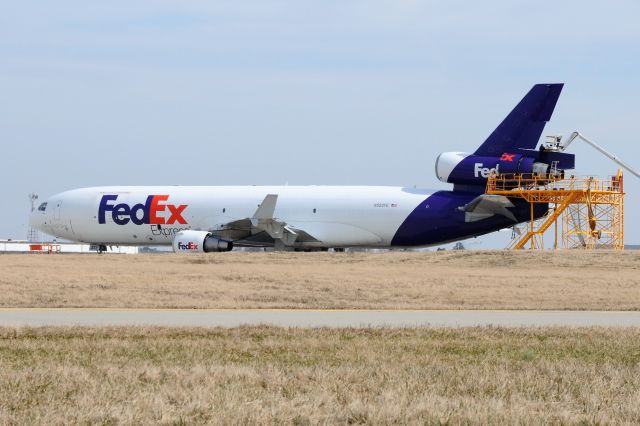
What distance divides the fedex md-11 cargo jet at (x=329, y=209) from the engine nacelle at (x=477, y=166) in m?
0.05

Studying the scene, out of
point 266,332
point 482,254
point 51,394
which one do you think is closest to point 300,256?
point 482,254

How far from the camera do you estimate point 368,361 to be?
13.4 metres

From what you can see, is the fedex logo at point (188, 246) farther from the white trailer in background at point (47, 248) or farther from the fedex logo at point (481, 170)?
the white trailer in background at point (47, 248)

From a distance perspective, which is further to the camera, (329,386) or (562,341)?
(562,341)

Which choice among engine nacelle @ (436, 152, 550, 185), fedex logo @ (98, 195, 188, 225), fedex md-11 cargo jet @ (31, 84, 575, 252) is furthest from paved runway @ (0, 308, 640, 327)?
fedex logo @ (98, 195, 188, 225)

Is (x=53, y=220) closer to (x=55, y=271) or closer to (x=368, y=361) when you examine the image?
(x=55, y=271)

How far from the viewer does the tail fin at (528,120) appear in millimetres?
48031

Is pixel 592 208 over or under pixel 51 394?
over

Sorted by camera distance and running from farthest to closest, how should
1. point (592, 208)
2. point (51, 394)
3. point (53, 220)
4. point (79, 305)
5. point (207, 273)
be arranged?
1. point (53, 220)
2. point (592, 208)
3. point (207, 273)
4. point (79, 305)
5. point (51, 394)

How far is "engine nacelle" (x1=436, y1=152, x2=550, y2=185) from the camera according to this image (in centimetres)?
4781

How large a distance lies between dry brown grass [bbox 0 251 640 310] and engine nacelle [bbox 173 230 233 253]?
6303 mm

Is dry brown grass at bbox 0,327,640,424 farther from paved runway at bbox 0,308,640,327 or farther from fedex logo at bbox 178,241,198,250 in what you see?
fedex logo at bbox 178,241,198,250

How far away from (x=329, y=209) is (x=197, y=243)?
6.76 m

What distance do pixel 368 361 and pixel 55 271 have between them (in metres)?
24.1
